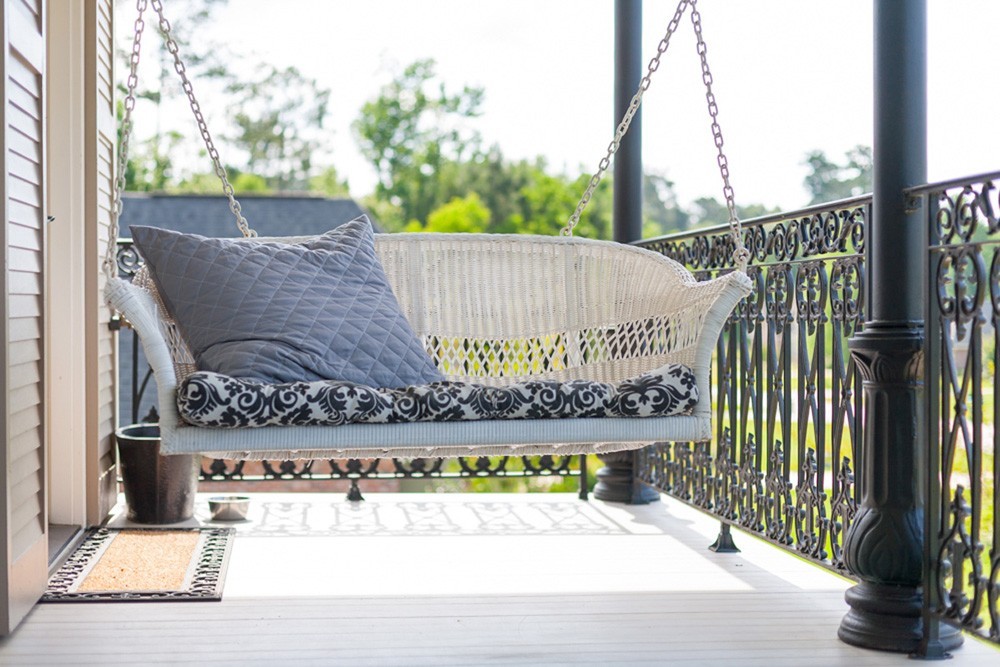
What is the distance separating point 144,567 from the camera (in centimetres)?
307

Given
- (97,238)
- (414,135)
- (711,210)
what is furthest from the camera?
(414,135)

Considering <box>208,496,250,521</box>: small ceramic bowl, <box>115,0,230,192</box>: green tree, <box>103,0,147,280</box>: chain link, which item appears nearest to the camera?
<box>103,0,147,280</box>: chain link

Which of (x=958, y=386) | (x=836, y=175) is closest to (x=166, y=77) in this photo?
(x=836, y=175)

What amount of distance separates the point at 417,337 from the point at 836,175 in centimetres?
2247

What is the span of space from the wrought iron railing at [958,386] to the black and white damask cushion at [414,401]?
0.50 metres

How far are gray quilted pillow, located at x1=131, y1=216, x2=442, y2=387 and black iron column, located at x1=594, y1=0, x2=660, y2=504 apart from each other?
145cm

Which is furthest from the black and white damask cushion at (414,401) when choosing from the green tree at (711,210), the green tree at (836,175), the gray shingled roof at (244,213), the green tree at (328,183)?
the green tree at (711,210)

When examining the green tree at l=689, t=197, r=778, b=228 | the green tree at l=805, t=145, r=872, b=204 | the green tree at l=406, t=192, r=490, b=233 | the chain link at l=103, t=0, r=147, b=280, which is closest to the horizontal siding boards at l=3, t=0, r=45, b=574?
the chain link at l=103, t=0, r=147, b=280

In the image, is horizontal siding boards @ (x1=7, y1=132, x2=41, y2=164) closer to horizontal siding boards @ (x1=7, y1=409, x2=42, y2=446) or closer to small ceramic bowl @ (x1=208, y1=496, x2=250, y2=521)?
horizontal siding boards @ (x1=7, y1=409, x2=42, y2=446)

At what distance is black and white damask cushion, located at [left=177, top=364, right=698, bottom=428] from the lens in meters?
2.22

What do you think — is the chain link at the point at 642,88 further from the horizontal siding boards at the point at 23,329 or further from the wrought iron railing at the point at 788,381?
the horizontal siding boards at the point at 23,329

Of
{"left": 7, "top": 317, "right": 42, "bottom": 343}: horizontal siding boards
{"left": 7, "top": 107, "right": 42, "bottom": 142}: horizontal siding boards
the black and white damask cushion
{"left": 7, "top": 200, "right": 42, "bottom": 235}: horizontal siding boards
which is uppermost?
{"left": 7, "top": 107, "right": 42, "bottom": 142}: horizontal siding boards

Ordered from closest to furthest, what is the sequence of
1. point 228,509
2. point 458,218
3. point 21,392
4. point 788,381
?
point 21,392 → point 788,381 → point 228,509 → point 458,218

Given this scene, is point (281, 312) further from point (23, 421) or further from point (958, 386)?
point (958, 386)
